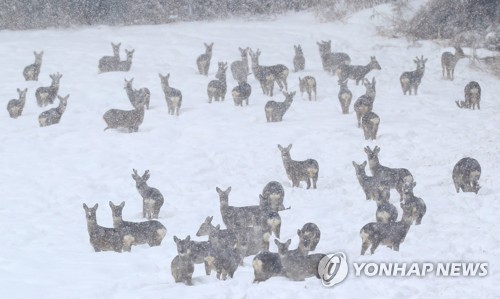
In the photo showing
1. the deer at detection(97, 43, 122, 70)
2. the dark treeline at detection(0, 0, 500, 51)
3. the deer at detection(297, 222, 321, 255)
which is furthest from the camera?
the dark treeline at detection(0, 0, 500, 51)

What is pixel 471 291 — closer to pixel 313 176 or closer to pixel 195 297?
pixel 195 297

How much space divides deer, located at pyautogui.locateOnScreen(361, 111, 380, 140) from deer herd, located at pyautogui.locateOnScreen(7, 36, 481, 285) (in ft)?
0.07

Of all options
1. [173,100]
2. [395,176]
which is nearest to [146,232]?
[395,176]

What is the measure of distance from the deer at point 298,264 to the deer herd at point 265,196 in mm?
12

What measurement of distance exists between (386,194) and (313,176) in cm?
223

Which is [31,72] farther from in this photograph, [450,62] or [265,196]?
[265,196]

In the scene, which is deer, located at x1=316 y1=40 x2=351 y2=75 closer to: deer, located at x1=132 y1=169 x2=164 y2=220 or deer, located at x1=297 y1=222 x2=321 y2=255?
deer, located at x1=132 y1=169 x2=164 y2=220

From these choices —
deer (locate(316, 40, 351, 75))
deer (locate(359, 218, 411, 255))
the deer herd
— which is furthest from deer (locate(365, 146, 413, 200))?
deer (locate(316, 40, 351, 75))

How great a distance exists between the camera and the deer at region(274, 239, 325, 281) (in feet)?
35.7

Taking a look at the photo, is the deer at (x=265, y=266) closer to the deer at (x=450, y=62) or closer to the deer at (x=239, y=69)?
the deer at (x=239, y=69)

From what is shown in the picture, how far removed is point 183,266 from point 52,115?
489 inches

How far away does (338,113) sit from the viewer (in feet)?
75.3

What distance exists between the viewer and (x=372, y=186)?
15.9 meters

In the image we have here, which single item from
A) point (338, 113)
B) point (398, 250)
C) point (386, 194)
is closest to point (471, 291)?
point (398, 250)
